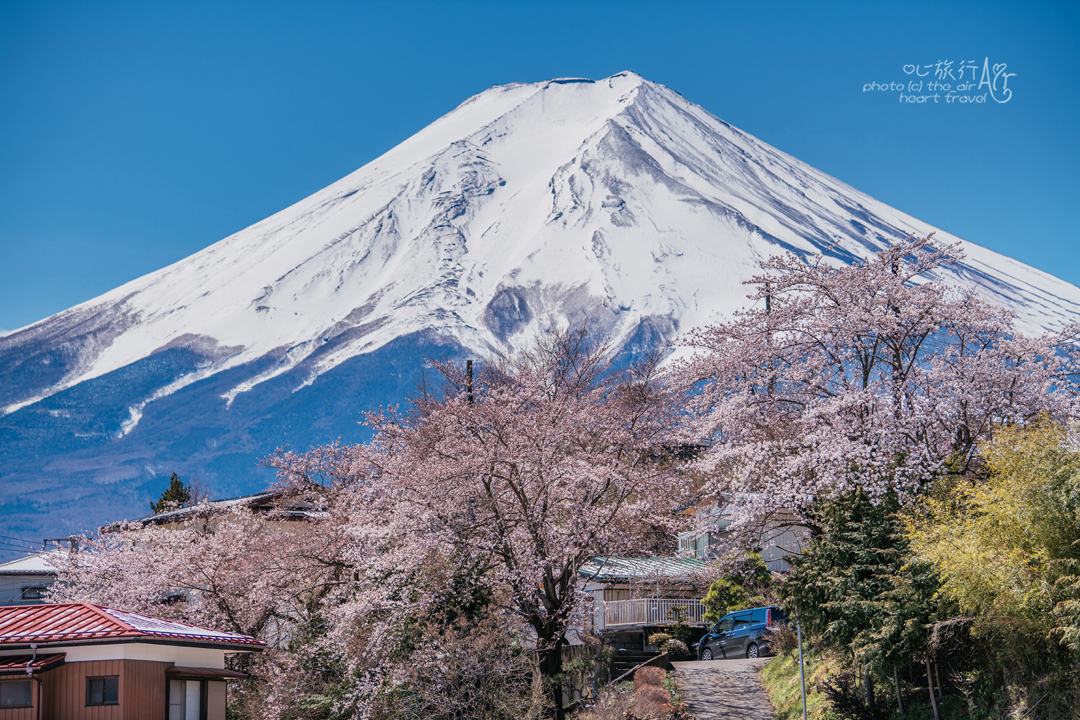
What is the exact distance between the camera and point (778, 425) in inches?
930

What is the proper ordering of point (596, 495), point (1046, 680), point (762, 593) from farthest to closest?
point (762, 593) < point (596, 495) < point (1046, 680)

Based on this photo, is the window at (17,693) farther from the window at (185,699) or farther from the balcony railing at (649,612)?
the balcony railing at (649,612)

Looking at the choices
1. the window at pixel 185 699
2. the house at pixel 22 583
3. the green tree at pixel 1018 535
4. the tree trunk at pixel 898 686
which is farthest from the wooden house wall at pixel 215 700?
the house at pixel 22 583

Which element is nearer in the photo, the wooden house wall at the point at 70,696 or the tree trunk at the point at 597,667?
the wooden house wall at the point at 70,696

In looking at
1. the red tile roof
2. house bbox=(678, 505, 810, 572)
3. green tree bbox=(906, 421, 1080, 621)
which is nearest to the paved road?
house bbox=(678, 505, 810, 572)

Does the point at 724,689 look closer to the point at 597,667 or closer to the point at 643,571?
the point at 597,667

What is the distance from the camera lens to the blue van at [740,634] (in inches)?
1082

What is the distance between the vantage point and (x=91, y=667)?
16.7m

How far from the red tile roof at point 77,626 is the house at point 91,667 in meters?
0.02

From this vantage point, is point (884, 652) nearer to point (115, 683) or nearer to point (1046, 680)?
point (1046, 680)

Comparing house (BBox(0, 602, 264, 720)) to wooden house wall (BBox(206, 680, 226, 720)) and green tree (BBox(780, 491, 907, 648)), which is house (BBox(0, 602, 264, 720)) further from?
green tree (BBox(780, 491, 907, 648))

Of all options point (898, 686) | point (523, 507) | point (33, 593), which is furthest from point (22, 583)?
point (898, 686)

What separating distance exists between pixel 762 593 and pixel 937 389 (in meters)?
11.9

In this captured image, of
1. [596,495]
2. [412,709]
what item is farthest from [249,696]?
[596,495]
